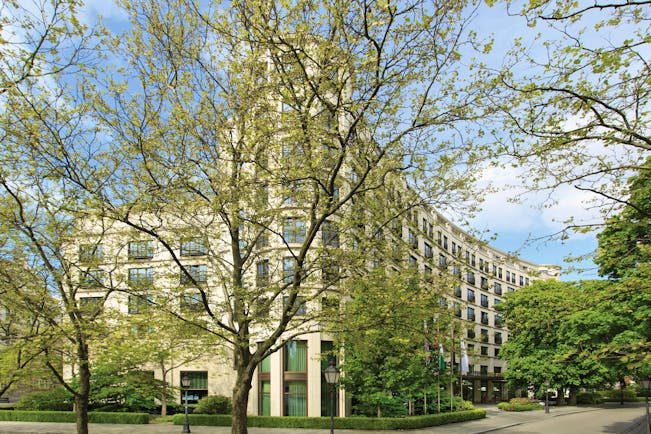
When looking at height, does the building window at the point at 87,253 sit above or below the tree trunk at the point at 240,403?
above

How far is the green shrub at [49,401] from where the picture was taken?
35144 mm

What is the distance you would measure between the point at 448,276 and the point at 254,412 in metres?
25.7

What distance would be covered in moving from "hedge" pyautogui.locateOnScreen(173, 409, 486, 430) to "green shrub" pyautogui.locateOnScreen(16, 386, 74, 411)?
993 centimetres

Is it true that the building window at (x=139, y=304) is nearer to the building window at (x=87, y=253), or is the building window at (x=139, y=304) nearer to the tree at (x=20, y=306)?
the building window at (x=87, y=253)

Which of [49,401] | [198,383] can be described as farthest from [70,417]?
[198,383]

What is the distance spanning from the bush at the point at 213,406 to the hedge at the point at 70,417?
3464mm

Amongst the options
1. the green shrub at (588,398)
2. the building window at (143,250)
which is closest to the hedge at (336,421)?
the building window at (143,250)

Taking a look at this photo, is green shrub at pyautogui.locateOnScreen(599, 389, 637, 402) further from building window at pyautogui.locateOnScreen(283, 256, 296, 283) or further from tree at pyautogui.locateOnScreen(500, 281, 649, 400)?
building window at pyautogui.locateOnScreen(283, 256, 296, 283)

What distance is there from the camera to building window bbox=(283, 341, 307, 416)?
1259 inches

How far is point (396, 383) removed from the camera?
27625mm

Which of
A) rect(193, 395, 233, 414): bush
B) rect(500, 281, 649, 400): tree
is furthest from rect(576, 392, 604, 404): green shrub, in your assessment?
rect(193, 395, 233, 414): bush

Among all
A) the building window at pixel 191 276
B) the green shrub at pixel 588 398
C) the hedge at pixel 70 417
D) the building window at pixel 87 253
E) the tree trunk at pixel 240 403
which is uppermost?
Result: the building window at pixel 87 253

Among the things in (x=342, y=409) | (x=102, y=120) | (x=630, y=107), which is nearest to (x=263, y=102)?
(x=102, y=120)

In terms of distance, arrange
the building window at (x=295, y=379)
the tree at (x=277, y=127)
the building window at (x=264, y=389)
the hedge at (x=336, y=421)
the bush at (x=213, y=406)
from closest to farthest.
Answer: the tree at (x=277, y=127), the hedge at (x=336, y=421), the building window at (x=295, y=379), the building window at (x=264, y=389), the bush at (x=213, y=406)
